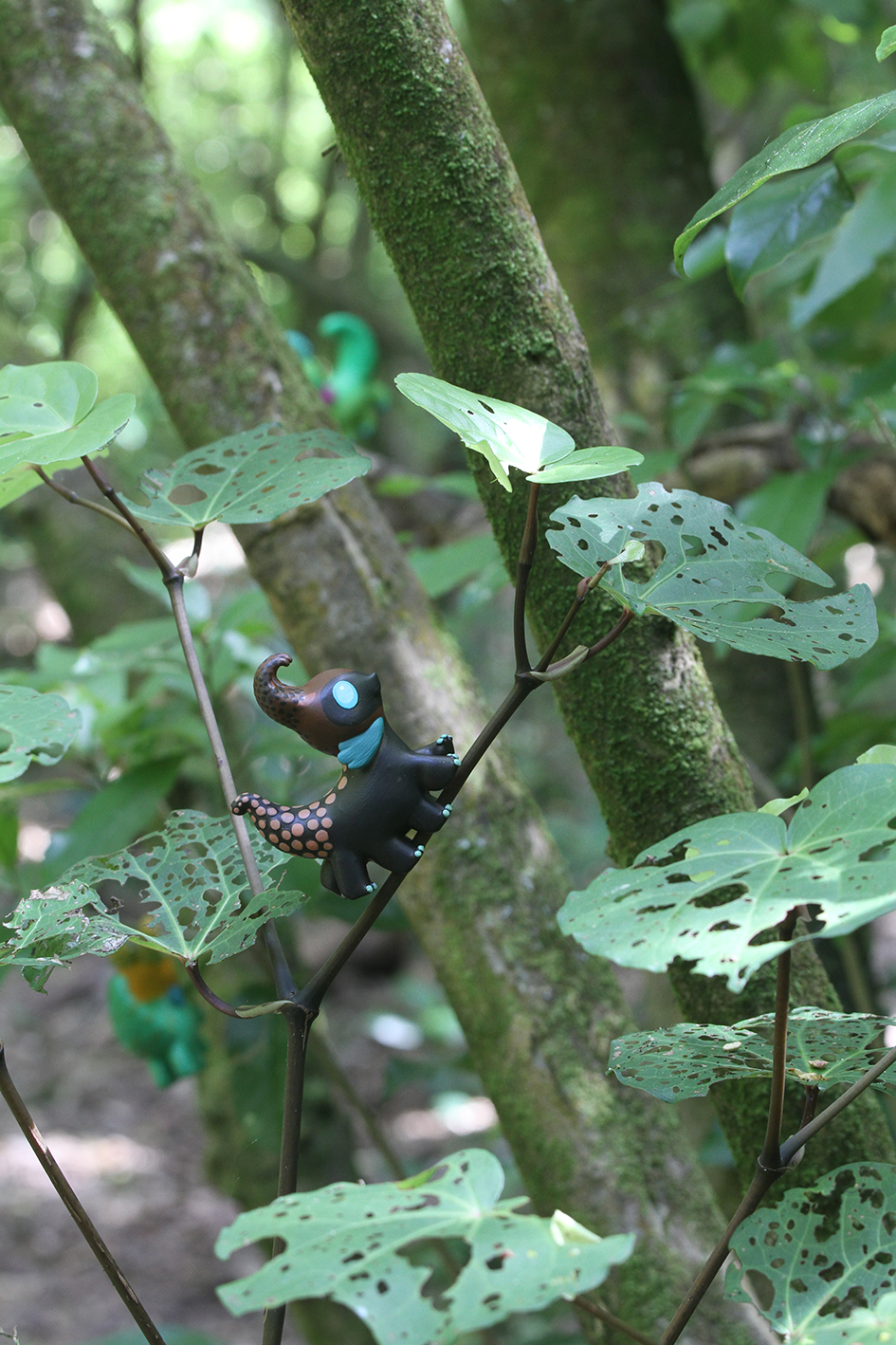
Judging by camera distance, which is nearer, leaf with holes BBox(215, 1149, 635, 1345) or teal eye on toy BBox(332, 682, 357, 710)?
leaf with holes BBox(215, 1149, 635, 1345)

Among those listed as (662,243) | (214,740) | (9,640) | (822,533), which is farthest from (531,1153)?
(9,640)

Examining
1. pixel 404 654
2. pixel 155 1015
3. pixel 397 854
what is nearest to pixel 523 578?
pixel 397 854

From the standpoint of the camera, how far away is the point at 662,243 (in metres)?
1.70

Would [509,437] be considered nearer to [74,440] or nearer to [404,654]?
[74,440]

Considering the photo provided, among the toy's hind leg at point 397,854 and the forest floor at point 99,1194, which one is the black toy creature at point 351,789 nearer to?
the toy's hind leg at point 397,854

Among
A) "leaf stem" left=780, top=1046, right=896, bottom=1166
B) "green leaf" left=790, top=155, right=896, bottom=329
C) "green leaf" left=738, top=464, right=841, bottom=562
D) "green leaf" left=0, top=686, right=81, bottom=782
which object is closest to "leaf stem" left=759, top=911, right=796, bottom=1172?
"leaf stem" left=780, top=1046, right=896, bottom=1166

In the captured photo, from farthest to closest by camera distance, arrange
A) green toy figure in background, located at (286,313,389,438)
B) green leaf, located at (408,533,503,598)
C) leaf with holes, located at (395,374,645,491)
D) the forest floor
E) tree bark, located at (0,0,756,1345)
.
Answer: the forest floor, green toy figure in background, located at (286,313,389,438), green leaf, located at (408,533,503,598), tree bark, located at (0,0,756,1345), leaf with holes, located at (395,374,645,491)

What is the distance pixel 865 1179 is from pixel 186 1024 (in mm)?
1090

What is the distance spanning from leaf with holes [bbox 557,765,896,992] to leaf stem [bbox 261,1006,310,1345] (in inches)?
6.9

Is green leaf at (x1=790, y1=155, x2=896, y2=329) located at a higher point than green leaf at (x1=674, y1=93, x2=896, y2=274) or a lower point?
lower

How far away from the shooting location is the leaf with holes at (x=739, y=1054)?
51 cm

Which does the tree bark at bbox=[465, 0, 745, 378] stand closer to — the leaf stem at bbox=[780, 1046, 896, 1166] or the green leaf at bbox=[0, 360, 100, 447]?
the green leaf at bbox=[0, 360, 100, 447]

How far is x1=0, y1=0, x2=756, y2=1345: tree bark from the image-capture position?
0.86m

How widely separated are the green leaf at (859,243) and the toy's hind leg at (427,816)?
0.98m
